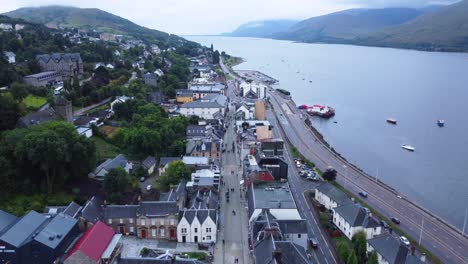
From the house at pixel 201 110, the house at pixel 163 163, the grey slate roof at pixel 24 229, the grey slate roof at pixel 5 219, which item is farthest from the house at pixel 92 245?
the house at pixel 201 110

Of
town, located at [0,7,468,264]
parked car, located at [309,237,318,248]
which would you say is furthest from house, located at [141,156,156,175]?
parked car, located at [309,237,318,248]

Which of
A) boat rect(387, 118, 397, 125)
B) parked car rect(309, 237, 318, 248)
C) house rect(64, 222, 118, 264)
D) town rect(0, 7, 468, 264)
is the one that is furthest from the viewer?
boat rect(387, 118, 397, 125)

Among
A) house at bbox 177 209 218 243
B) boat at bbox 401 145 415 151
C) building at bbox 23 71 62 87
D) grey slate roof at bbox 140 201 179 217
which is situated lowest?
boat at bbox 401 145 415 151

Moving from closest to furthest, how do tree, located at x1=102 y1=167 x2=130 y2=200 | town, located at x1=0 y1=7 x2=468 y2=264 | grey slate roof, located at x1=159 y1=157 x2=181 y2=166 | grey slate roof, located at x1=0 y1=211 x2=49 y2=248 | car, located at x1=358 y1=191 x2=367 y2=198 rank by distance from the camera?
1. grey slate roof, located at x1=0 y1=211 x2=49 y2=248
2. town, located at x1=0 y1=7 x2=468 y2=264
3. tree, located at x1=102 y1=167 x2=130 y2=200
4. car, located at x1=358 y1=191 x2=367 y2=198
5. grey slate roof, located at x1=159 y1=157 x2=181 y2=166

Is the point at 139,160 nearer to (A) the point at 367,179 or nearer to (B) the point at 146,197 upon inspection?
(B) the point at 146,197

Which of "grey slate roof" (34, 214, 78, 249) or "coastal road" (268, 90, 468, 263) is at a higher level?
"grey slate roof" (34, 214, 78, 249)

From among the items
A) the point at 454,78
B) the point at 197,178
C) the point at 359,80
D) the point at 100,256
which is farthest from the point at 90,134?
the point at 454,78

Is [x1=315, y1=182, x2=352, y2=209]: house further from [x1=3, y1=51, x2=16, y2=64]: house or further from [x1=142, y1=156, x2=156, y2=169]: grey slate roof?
[x1=3, y1=51, x2=16, y2=64]: house

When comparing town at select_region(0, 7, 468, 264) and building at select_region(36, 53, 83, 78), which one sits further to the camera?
building at select_region(36, 53, 83, 78)
